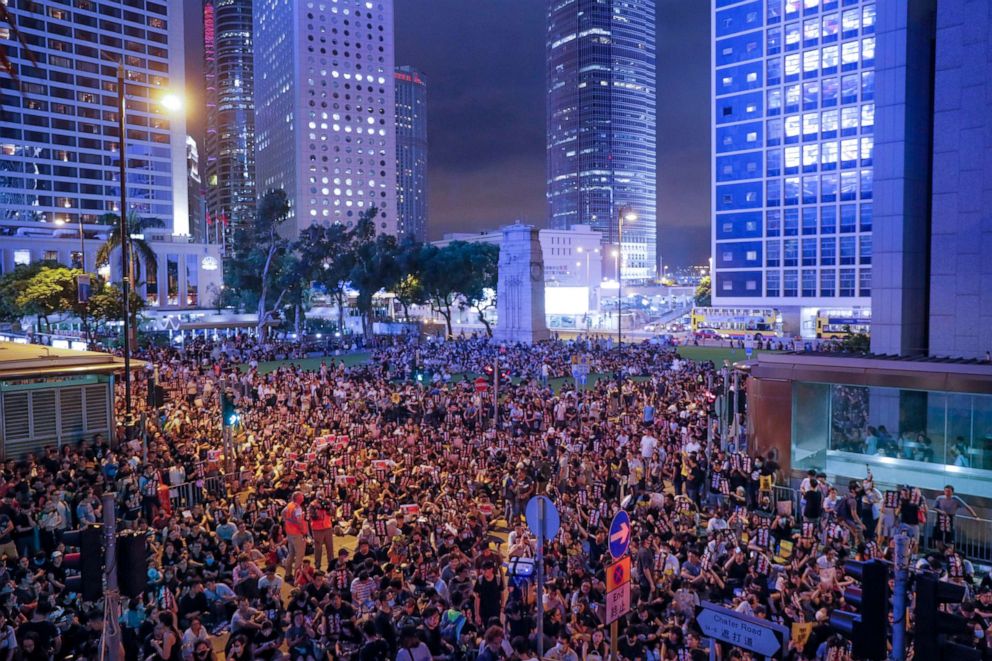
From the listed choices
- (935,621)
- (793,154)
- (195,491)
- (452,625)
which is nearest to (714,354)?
(793,154)

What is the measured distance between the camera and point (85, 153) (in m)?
105

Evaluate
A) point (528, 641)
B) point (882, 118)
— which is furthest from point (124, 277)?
point (882, 118)

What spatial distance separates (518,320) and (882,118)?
4106 centimetres

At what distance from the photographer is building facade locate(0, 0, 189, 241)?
326 feet

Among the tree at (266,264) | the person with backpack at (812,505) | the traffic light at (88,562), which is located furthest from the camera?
the tree at (266,264)

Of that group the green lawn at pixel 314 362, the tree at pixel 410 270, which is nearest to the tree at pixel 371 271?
the tree at pixel 410 270

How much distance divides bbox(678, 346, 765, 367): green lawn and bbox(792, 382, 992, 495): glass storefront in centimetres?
2856

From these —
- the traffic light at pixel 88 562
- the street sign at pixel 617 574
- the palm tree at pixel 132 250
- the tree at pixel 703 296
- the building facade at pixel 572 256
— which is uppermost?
the building facade at pixel 572 256

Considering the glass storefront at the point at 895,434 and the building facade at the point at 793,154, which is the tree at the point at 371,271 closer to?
the building facade at the point at 793,154

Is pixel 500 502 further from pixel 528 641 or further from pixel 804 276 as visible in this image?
pixel 804 276

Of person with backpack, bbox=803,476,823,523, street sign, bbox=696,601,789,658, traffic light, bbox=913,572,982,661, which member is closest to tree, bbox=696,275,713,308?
person with backpack, bbox=803,476,823,523

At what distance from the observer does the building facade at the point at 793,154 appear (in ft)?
237

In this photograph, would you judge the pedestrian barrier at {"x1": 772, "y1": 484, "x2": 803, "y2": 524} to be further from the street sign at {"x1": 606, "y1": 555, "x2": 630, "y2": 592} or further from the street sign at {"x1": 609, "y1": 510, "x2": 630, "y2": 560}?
the street sign at {"x1": 606, "y1": 555, "x2": 630, "y2": 592}

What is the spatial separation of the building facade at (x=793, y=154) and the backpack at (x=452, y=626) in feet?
238
